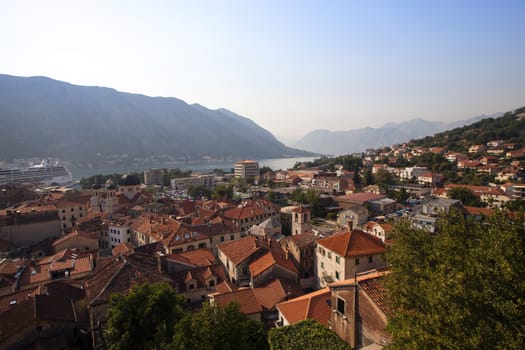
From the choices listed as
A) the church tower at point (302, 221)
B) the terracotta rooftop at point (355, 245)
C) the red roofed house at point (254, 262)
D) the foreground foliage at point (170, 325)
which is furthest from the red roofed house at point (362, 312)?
the church tower at point (302, 221)

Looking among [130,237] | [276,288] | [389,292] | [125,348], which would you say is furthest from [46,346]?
[130,237]

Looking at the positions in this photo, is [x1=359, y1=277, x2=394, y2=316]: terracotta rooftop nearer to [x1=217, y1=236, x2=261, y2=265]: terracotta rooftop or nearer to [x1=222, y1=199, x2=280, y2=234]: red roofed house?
[x1=217, y1=236, x2=261, y2=265]: terracotta rooftop

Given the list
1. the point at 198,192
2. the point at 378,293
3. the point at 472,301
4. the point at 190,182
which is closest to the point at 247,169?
the point at 190,182

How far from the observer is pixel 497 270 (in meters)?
8.98

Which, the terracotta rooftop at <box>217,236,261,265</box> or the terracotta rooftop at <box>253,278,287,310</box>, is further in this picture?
the terracotta rooftop at <box>217,236,261,265</box>

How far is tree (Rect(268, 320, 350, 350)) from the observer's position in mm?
13008

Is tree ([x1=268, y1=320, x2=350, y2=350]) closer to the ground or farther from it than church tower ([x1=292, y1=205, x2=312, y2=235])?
farther from it

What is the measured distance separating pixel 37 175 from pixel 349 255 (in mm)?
169055

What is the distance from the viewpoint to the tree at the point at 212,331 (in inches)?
475

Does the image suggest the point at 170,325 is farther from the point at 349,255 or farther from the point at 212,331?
the point at 349,255

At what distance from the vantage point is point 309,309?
18.3m

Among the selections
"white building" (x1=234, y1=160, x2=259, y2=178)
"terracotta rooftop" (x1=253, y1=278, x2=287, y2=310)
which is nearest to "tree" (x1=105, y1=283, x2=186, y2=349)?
"terracotta rooftop" (x1=253, y1=278, x2=287, y2=310)

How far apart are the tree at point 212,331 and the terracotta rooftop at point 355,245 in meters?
13.7

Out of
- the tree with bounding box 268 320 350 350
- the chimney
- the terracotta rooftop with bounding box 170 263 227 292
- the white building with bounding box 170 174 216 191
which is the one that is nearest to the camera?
the tree with bounding box 268 320 350 350
